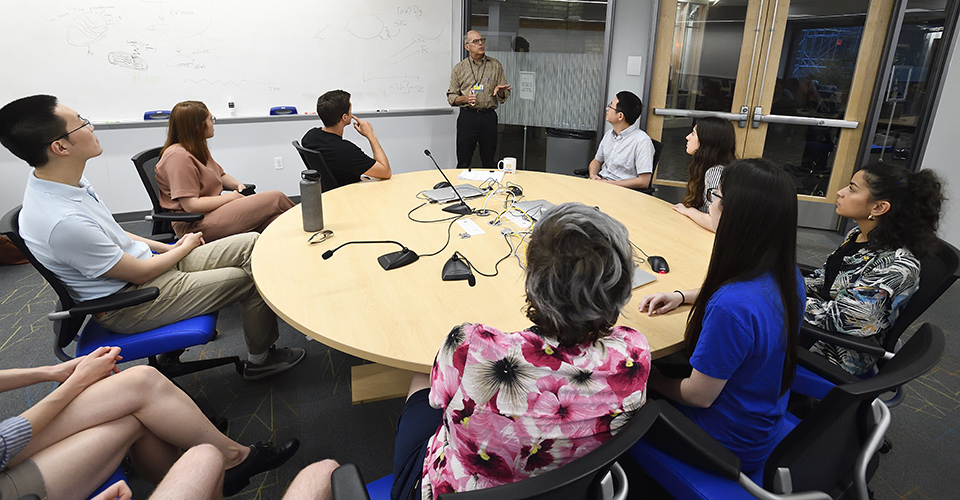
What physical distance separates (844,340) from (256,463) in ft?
6.14

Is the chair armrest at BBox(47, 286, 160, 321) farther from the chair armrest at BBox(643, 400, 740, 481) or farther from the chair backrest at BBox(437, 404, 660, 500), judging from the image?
the chair armrest at BBox(643, 400, 740, 481)

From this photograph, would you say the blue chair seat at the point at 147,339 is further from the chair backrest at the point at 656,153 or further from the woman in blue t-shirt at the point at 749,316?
the chair backrest at the point at 656,153

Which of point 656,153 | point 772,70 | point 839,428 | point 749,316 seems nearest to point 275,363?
point 749,316

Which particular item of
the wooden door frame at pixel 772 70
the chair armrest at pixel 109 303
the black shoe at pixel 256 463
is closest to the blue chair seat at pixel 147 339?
the chair armrest at pixel 109 303

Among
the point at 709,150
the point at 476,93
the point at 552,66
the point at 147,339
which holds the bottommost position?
the point at 147,339

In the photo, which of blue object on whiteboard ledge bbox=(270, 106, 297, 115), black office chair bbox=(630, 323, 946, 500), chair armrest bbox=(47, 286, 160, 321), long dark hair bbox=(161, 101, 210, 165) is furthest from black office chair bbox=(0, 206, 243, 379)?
blue object on whiteboard ledge bbox=(270, 106, 297, 115)

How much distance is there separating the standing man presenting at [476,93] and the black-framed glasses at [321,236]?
9.74 ft

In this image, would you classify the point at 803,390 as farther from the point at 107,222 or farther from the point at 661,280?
the point at 107,222

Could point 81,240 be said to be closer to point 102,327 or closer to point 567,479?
point 102,327

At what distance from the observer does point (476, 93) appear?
4805mm

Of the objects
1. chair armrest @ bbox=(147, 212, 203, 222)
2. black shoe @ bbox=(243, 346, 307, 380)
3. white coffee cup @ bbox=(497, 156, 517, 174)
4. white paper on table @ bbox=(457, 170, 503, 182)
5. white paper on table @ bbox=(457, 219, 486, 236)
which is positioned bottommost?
black shoe @ bbox=(243, 346, 307, 380)

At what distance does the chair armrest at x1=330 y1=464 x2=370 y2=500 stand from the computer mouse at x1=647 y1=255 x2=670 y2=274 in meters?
1.24

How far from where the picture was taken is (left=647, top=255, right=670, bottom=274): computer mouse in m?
1.78

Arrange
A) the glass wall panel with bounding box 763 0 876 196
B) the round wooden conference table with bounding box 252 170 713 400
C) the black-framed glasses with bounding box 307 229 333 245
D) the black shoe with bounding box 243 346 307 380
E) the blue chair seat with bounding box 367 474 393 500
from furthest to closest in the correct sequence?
the glass wall panel with bounding box 763 0 876 196
the black shoe with bounding box 243 346 307 380
the black-framed glasses with bounding box 307 229 333 245
the round wooden conference table with bounding box 252 170 713 400
the blue chair seat with bounding box 367 474 393 500
